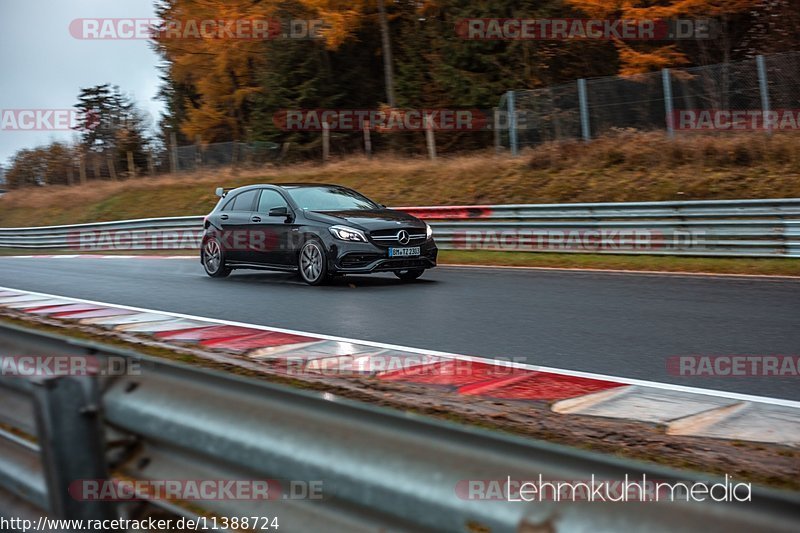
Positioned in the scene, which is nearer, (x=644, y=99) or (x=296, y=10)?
(x=644, y=99)

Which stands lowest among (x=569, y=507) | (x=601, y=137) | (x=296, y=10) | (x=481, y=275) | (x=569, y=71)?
(x=481, y=275)

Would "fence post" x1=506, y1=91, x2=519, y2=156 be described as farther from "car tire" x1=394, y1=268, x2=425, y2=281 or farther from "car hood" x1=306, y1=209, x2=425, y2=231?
"car hood" x1=306, y1=209, x2=425, y2=231

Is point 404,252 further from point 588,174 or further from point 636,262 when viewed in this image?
point 588,174

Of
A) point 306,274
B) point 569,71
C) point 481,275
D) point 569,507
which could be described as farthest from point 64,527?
point 569,71

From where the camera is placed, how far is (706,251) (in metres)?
13.8

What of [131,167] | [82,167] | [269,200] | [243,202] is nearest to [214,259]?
[243,202]

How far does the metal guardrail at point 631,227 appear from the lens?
43.1 ft

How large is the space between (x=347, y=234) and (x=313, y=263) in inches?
31.8

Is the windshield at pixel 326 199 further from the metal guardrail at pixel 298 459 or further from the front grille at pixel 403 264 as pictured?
the metal guardrail at pixel 298 459

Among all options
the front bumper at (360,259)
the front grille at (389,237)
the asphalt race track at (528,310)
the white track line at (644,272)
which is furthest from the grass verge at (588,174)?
the front bumper at (360,259)

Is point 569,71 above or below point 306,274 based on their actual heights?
above

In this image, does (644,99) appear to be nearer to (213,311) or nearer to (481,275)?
(481,275)

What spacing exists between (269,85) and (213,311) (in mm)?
29553

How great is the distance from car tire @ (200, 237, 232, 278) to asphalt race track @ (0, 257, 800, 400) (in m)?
0.29
